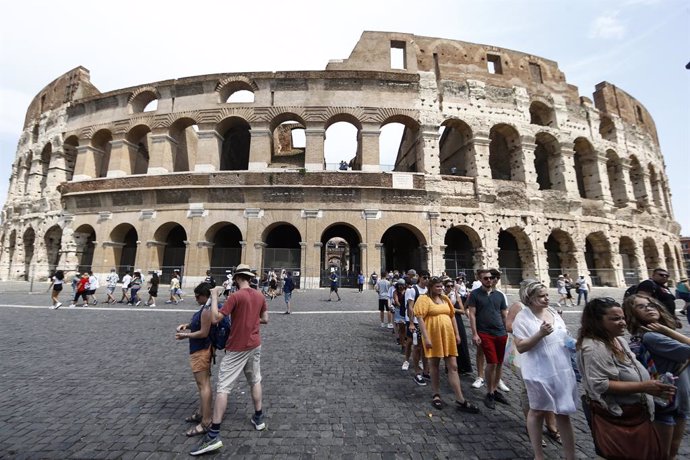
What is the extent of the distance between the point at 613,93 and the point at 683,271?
1482 cm

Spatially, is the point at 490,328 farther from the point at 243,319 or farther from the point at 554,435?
the point at 243,319

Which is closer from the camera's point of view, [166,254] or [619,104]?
[166,254]

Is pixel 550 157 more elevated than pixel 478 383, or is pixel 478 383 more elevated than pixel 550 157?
pixel 550 157

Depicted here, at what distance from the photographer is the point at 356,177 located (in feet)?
50.8

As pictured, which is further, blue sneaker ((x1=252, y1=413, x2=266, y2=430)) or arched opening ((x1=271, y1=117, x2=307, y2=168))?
arched opening ((x1=271, y1=117, x2=307, y2=168))

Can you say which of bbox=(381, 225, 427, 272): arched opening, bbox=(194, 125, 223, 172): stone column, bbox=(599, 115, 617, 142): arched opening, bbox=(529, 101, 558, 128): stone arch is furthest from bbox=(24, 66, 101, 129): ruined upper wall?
bbox=(599, 115, 617, 142): arched opening

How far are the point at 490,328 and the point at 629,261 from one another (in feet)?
75.0

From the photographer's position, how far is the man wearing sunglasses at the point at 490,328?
3.54m

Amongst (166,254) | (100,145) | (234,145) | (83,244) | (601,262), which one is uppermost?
(234,145)

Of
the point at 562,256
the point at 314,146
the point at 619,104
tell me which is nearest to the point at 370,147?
the point at 314,146

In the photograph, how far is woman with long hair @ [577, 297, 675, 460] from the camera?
170 centimetres

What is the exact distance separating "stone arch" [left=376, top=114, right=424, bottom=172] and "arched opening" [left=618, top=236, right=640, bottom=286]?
563 inches

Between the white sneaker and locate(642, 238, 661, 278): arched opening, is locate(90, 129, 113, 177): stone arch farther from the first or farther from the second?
locate(642, 238, 661, 278): arched opening

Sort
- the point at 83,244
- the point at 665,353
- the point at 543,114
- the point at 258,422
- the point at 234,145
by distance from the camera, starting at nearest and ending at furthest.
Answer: the point at 665,353 < the point at 258,422 < the point at 83,244 < the point at 543,114 < the point at 234,145
